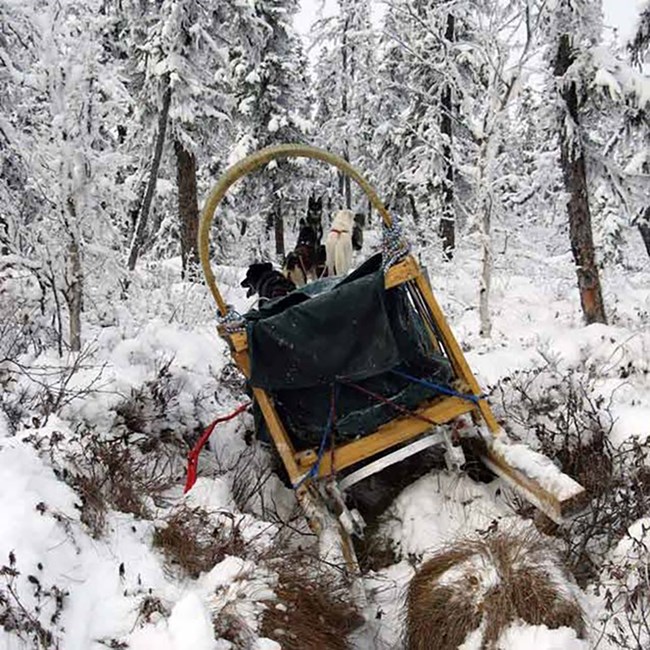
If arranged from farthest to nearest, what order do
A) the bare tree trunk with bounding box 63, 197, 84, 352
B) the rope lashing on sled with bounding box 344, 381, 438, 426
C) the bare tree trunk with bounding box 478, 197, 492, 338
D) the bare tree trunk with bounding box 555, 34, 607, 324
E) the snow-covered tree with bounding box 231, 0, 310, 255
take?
1. the snow-covered tree with bounding box 231, 0, 310, 255
2. the bare tree trunk with bounding box 478, 197, 492, 338
3. the bare tree trunk with bounding box 555, 34, 607, 324
4. the bare tree trunk with bounding box 63, 197, 84, 352
5. the rope lashing on sled with bounding box 344, 381, 438, 426

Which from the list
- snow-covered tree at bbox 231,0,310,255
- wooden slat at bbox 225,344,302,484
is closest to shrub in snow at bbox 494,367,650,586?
wooden slat at bbox 225,344,302,484

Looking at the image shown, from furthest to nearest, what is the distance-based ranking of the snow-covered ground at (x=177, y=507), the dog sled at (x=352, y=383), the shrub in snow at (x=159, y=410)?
the shrub in snow at (x=159, y=410) < the dog sled at (x=352, y=383) < the snow-covered ground at (x=177, y=507)

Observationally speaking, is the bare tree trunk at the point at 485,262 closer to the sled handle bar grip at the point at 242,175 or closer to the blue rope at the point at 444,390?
the sled handle bar grip at the point at 242,175

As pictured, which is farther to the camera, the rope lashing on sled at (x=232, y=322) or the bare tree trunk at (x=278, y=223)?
the bare tree trunk at (x=278, y=223)

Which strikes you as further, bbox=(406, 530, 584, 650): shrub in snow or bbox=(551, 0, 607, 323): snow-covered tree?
bbox=(551, 0, 607, 323): snow-covered tree

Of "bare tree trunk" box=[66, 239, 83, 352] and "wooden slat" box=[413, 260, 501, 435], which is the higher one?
"bare tree trunk" box=[66, 239, 83, 352]

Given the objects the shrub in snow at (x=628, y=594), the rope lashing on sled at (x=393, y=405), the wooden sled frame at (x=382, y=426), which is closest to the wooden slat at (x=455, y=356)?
the wooden sled frame at (x=382, y=426)

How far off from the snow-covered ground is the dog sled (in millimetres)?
334

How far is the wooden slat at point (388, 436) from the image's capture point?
3.94 metres

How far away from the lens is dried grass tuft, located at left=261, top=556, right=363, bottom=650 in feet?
8.92

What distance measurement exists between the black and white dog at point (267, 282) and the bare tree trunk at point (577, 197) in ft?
15.4

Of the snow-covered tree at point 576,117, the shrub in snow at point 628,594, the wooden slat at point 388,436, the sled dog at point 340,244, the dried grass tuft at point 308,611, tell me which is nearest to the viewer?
the shrub in snow at point 628,594

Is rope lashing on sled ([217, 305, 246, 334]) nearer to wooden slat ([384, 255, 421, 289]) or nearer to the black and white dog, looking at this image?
the black and white dog

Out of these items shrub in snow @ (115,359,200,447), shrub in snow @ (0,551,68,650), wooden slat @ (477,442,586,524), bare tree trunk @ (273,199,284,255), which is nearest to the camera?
shrub in snow @ (0,551,68,650)
